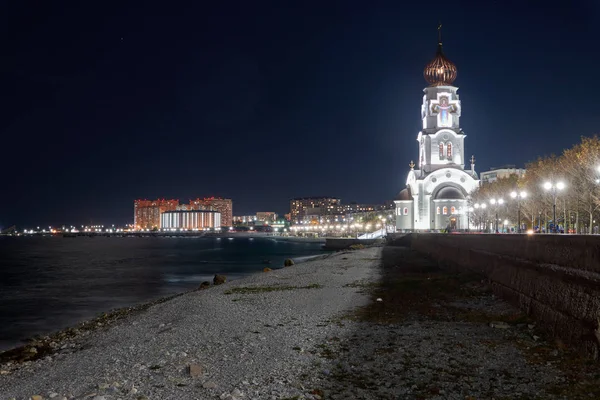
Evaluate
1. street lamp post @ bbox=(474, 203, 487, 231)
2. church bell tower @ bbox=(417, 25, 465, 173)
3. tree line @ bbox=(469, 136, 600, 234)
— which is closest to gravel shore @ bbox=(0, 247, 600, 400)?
tree line @ bbox=(469, 136, 600, 234)

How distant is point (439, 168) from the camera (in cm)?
8938

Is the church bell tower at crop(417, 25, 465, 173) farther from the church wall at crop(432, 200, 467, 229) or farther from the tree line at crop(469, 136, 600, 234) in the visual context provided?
the tree line at crop(469, 136, 600, 234)

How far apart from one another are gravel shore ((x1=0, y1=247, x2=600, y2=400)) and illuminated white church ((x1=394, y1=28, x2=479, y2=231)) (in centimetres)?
6934

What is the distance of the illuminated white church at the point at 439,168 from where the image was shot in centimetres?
8725

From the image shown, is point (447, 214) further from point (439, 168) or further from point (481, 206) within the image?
point (481, 206)

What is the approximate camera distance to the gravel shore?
9820 mm

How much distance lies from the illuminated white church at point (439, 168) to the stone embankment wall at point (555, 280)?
2622 inches

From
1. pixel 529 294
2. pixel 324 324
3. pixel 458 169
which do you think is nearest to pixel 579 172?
pixel 529 294

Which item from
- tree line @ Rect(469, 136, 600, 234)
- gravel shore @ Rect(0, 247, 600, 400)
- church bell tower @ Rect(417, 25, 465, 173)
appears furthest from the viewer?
church bell tower @ Rect(417, 25, 465, 173)

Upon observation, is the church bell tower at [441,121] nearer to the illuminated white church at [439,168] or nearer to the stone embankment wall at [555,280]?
the illuminated white church at [439,168]

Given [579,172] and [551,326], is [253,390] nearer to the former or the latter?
[551,326]

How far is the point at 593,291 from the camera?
10.7 meters

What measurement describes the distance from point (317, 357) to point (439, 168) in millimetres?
81184

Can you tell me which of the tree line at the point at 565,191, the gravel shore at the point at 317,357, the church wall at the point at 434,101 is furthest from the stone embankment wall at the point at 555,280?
the church wall at the point at 434,101
